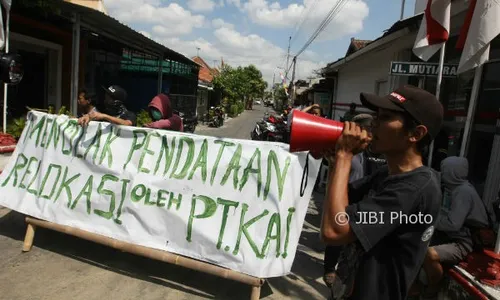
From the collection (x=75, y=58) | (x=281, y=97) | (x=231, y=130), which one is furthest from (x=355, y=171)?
(x=281, y=97)

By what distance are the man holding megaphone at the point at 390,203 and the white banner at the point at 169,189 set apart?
1.31 metres

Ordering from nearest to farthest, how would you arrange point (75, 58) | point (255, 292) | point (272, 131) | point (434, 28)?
point (255, 292)
point (434, 28)
point (75, 58)
point (272, 131)

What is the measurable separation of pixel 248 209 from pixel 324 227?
1.75 m

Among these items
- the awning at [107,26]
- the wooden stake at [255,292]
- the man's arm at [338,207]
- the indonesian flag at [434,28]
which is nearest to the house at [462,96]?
the indonesian flag at [434,28]

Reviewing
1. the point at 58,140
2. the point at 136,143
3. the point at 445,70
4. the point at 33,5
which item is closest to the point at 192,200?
the point at 136,143

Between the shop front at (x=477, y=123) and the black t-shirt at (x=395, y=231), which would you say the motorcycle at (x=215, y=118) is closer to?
the shop front at (x=477, y=123)

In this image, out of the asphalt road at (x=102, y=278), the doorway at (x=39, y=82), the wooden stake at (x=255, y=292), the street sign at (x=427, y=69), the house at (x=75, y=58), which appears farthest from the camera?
the doorway at (x=39, y=82)

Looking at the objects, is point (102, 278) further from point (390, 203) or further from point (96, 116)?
point (390, 203)

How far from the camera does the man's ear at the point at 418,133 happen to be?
1396 mm

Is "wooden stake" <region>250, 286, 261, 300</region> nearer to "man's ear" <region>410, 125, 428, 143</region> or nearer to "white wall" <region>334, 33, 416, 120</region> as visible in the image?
"man's ear" <region>410, 125, 428, 143</region>

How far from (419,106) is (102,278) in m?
3.02

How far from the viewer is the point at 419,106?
54.0 inches

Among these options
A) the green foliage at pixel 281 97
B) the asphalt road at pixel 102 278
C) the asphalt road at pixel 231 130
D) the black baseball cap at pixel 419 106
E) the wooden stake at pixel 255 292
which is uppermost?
the green foliage at pixel 281 97

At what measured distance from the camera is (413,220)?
4.47 feet
